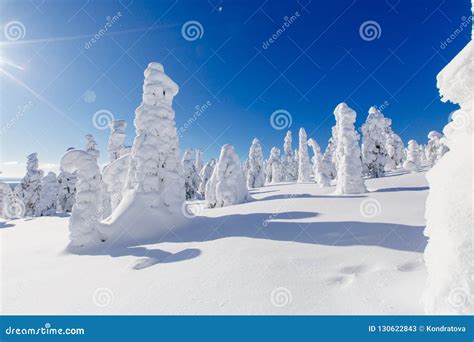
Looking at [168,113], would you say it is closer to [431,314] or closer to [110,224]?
[110,224]

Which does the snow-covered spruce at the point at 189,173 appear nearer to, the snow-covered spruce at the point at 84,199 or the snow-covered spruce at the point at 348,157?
the snow-covered spruce at the point at 348,157

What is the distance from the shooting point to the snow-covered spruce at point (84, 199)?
40.1 ft

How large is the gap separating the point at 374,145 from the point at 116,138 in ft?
114

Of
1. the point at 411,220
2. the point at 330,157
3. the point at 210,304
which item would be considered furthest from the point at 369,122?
the point at 210,304

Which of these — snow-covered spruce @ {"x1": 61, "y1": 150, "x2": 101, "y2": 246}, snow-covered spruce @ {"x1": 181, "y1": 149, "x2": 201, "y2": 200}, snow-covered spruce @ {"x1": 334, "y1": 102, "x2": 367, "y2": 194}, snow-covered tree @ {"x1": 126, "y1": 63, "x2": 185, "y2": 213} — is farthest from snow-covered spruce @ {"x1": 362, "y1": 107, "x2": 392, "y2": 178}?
snow-covered spruce @ {"x1": 61, "y1": 150, "x2": 101, "y2": 246}

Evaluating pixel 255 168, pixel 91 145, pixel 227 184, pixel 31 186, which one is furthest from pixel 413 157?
pixel 31 186

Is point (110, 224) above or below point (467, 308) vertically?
above

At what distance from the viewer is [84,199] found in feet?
42.2

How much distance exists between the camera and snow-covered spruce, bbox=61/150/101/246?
1223 cm

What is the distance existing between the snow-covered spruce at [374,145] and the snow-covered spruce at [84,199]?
3108 cm

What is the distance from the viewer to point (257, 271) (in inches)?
267

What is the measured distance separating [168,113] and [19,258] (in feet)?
31.8
